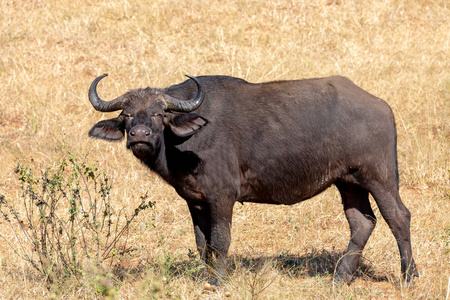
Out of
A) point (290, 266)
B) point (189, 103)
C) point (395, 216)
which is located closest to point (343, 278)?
point (290, 266)

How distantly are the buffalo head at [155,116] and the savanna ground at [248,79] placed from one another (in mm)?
846

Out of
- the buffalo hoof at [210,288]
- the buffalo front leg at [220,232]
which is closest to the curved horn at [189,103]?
the buffalo front leg at [220,232]

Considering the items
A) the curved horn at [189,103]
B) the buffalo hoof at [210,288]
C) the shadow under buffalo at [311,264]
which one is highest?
the curved horn at [189,103]

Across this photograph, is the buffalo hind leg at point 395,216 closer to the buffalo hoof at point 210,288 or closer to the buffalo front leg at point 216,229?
the buffalo front leg at point 216,229

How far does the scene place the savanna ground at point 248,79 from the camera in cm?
499

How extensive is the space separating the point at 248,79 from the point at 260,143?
4412 mm

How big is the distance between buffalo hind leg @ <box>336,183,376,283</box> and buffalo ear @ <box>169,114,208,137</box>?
154 centimetres

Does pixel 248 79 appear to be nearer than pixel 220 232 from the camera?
No

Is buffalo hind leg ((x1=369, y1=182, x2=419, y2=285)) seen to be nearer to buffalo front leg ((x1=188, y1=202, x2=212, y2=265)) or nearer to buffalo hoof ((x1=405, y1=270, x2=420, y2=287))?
buffalo hoof ((x1=405, y1=270, x2=420, y2=287))

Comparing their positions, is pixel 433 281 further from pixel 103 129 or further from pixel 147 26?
pixel 147 26

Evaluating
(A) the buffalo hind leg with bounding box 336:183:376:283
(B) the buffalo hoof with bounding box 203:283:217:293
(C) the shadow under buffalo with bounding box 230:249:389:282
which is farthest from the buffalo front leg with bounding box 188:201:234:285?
(A) the buffalo hind leg with bounding box 336:183:376:283

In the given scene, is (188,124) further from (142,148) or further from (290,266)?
(290,266)

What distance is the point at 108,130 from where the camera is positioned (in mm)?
5023

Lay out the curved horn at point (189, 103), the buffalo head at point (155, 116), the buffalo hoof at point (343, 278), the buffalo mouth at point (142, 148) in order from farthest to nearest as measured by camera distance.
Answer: the buffalo hoof at point (343, 278) → the curved horn at point (189, 103) → the buffalo head at point (155, 116) → the buffalo mouth at point (142, 148)
